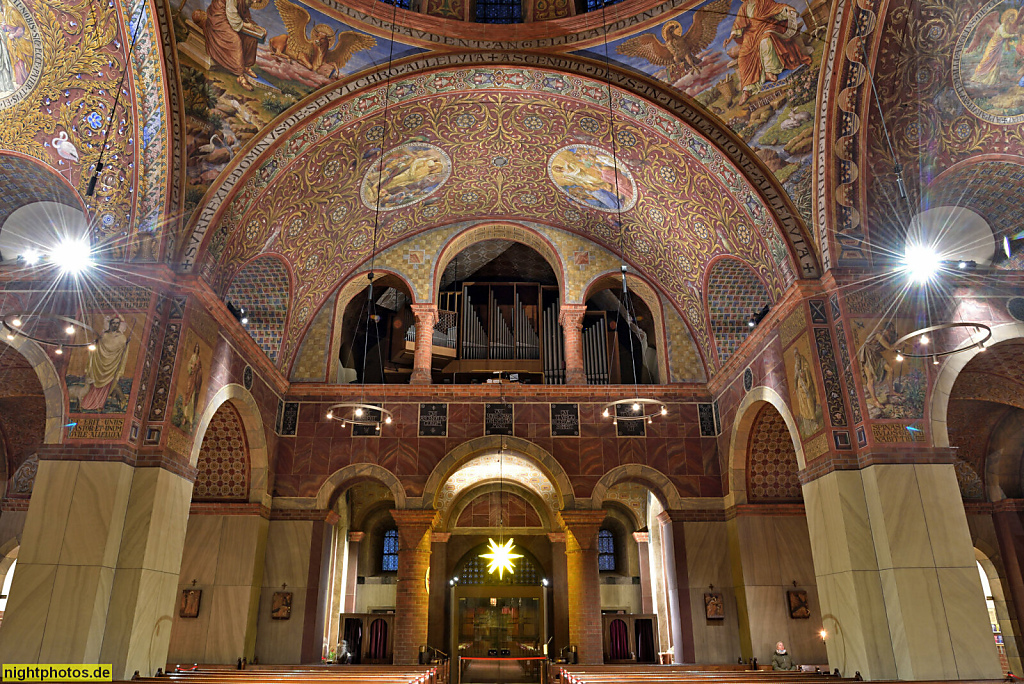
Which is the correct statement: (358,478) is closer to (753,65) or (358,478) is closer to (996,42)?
(753,65)

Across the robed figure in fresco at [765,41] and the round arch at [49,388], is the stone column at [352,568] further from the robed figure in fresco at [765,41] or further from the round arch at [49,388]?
the robed figure in fresco at [765,41]

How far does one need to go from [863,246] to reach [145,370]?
11722mm

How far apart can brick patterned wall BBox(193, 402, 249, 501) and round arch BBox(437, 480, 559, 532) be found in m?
7.30

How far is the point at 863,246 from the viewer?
1126 cm

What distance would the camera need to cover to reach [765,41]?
11.0 meters

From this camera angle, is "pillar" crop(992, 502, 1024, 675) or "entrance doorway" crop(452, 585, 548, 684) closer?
"pillar" crop(992, 502, 1024, 675)

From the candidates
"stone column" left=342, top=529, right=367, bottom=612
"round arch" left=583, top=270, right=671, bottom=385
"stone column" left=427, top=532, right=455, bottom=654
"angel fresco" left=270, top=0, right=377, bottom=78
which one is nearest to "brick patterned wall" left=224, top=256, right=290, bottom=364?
"angel fresco" left=270, top=0, right=377, bottom=78

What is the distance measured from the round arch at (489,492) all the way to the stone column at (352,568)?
3.21 meters

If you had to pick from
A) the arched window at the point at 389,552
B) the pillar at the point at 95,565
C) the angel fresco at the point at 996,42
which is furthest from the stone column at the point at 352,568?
the angel fresco at the point at 996,42

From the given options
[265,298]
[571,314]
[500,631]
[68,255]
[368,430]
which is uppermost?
[571,314]

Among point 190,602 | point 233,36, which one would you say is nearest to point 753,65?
point 233,36

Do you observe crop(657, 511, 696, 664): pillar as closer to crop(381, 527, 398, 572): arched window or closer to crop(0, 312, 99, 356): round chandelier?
crop(381, 527, 398, 572): arched window

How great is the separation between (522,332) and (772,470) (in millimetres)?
7424

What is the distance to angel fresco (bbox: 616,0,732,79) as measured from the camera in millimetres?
11141
